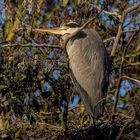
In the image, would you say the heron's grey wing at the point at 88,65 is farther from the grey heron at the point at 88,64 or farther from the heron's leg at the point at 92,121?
the heron's leg at the point at 92,121

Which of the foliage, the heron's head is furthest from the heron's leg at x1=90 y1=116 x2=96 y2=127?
the heron's head

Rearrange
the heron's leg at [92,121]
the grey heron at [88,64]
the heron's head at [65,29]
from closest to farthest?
the heron's leg at [92,121], the grey heron at [88,64], the heron's head at [65,29]

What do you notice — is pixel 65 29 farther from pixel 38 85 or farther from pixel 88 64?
pixel 38 85

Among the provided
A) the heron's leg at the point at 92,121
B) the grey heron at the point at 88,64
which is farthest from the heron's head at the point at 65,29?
the heron's leg at the point at 92,121

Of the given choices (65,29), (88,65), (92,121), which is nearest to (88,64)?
(88,65)

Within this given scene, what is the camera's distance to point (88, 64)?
14.9 feet

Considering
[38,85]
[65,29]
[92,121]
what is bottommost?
[92,121]

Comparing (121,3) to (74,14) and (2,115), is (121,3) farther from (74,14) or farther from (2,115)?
(2,115)

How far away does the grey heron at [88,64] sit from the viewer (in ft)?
14.4

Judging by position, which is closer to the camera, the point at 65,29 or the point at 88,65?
the point at 88,65

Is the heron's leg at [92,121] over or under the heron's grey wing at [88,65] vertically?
under

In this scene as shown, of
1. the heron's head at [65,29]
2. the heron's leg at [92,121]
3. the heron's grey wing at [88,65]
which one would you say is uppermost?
the heron's head at [65,29]

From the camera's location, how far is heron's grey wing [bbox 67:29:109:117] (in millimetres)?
4414

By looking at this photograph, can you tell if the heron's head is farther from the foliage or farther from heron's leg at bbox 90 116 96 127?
heron's leg at bbox 90 116 96 127
